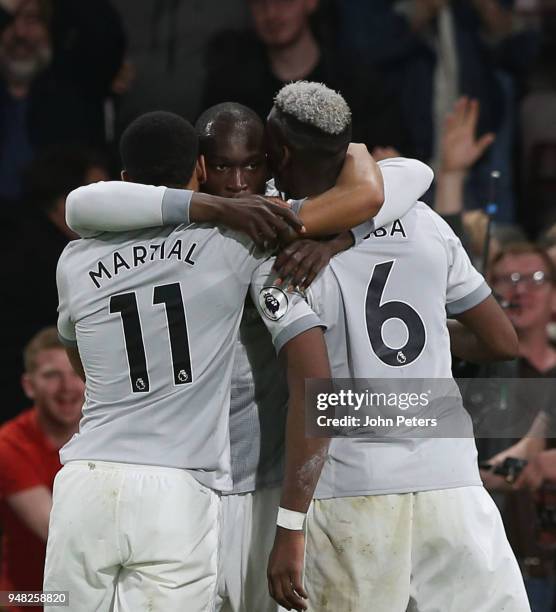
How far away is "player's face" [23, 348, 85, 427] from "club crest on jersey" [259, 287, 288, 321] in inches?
82.5

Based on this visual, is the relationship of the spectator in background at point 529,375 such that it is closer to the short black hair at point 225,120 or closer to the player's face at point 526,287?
the player's face at point 526,287


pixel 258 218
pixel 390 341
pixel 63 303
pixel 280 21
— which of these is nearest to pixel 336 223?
pixel 258 218

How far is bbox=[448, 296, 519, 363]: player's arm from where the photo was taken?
346cm

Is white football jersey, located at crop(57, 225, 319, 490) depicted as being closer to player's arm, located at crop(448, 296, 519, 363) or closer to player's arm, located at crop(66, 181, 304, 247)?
player's arm, located at crop(66, 181, 304, 247)

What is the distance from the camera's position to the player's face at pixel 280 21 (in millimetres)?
6566

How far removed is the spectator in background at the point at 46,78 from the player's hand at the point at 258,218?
3595mm

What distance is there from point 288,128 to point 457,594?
4.22 feet

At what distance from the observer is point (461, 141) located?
6.54 meters

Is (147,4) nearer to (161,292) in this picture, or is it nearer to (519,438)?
(519,438)

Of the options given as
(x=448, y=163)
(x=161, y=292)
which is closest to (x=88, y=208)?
(x=161, y=292)

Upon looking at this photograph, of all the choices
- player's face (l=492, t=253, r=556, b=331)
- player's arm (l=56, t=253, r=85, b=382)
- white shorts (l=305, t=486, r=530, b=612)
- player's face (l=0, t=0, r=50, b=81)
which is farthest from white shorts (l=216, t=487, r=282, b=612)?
player's face (l=0, t=0, r=50, b=81)

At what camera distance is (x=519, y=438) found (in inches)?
186

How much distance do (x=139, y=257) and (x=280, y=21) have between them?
12.1 ft

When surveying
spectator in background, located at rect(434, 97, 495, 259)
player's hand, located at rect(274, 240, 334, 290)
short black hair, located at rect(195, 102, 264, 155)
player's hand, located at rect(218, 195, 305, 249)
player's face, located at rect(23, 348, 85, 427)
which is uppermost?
spectator in background, located at rect(434, 97, 495, 259)
